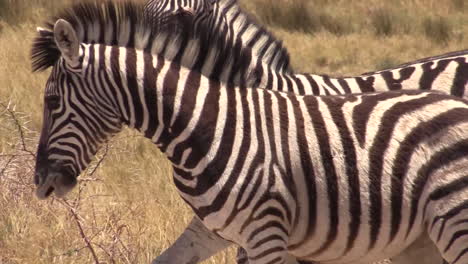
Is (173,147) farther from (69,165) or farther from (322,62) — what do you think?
(322,62)

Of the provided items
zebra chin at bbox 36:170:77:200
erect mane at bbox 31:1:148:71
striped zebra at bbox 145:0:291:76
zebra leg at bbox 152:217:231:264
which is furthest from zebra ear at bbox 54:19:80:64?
zebra leg at bbox 152:217:231:264

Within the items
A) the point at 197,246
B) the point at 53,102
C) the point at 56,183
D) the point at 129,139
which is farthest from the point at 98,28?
the point at 129,139

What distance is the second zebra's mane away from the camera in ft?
15.3

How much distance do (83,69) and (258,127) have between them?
0.96 m

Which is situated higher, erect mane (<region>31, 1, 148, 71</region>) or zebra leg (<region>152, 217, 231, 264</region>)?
erect mane (<region>31, 1, 148, 71</region>)

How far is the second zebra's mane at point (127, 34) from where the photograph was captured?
4.65 metres

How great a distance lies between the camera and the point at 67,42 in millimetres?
4492

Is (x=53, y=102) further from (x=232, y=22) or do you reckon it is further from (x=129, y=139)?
(x=129, y=139)

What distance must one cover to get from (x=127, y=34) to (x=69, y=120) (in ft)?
1.83

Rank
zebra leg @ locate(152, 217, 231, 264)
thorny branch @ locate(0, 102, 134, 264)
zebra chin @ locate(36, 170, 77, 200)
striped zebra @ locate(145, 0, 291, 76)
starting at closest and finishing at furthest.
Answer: zebra chin @ locate(36, 170, 77, 200)
zebra leg @ locate(152, 217, 231, 264)
thorny branch @ locate(0, 102, 134, 264)
striped zebra @ locate(145, 0, 291, 76)

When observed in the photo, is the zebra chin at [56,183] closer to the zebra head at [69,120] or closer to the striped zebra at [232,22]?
the zebra head at [69,120]

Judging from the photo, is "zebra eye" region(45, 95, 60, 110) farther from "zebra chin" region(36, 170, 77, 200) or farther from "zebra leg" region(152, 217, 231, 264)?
"zebra leg" region(152, 217, 231, 264)

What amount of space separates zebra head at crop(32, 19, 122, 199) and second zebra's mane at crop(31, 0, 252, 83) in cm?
16

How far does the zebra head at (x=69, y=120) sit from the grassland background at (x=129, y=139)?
59cm
